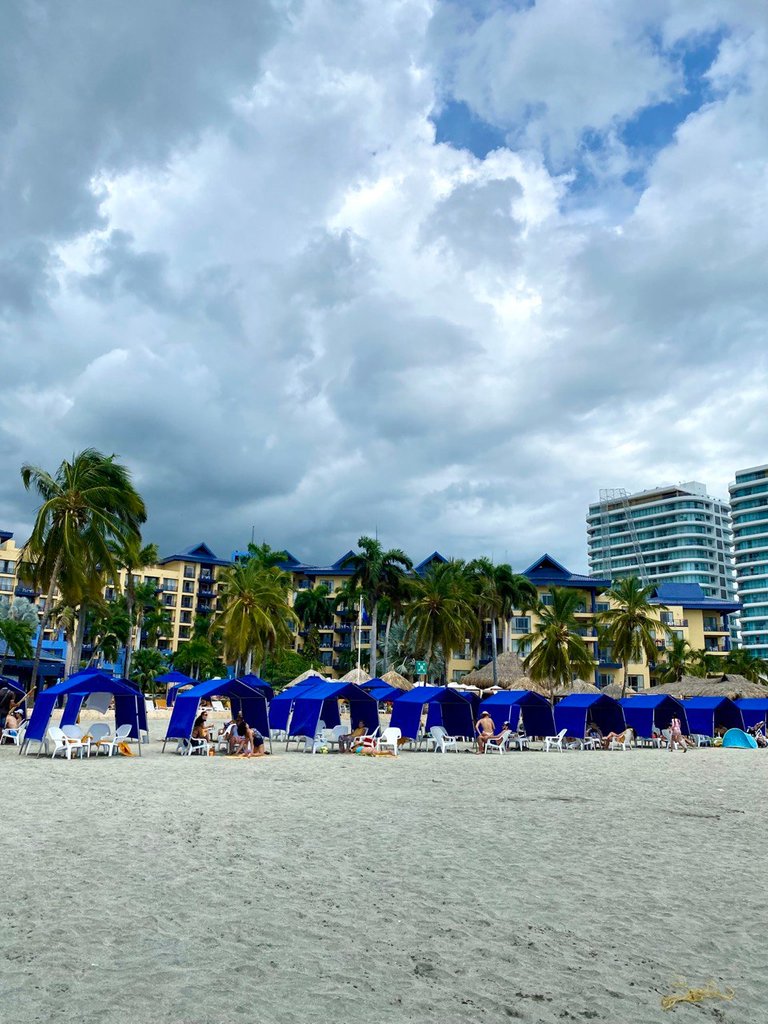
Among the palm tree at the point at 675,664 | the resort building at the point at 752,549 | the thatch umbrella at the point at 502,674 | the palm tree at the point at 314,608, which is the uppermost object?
the resort building at the point at 752,549

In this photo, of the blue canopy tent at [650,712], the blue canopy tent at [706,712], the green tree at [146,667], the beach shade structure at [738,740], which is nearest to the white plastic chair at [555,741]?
the blue canopy tent at [650,712]

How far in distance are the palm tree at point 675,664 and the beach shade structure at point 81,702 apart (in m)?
57.7

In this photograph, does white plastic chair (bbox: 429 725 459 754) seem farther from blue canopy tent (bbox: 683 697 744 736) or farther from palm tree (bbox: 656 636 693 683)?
palm tree (bbox: 656 636 693 683)

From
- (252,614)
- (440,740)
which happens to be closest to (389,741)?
(440,740)

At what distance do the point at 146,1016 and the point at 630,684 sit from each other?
266ft

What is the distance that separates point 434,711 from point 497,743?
8.95 ft

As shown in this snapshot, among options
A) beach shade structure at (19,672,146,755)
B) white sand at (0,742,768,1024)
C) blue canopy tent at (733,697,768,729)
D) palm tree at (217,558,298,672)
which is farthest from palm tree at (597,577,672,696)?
white sand at (0,742,768,1024)

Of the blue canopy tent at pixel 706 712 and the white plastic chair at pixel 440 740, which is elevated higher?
the blue canopy tent at pixel 706 712

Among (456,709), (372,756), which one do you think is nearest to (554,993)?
(372,756)

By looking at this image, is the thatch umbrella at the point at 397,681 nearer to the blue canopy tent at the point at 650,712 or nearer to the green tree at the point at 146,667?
the blue canopy tent at the point at 650,712

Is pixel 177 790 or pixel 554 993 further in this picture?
pixel 177 790

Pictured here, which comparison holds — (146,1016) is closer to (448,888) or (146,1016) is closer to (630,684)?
(448,888)

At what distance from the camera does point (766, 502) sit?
145 metres

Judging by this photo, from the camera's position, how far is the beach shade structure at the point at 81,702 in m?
21.2
